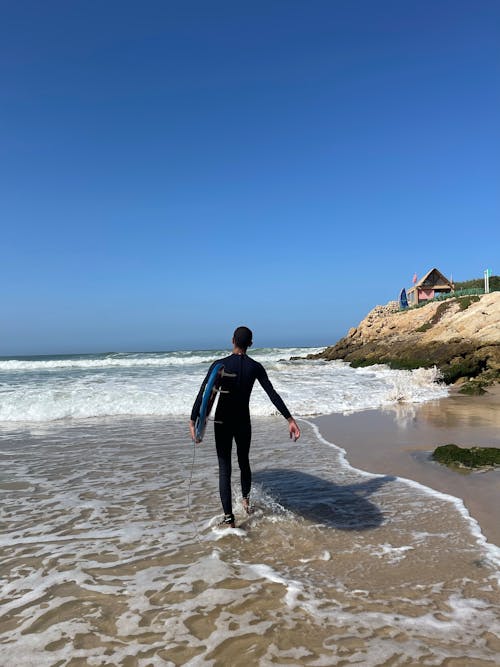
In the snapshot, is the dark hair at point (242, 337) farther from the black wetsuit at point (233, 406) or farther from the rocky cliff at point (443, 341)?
the rocky cliff at point (443, 341)

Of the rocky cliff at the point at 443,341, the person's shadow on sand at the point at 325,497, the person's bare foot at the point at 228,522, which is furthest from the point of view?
the rocky cliff at the point at 443,341

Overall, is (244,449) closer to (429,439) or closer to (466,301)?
(429,439)

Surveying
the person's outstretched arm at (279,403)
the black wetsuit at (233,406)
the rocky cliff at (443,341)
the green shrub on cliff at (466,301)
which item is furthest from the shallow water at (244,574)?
the green shrub on cliff at (466,301)

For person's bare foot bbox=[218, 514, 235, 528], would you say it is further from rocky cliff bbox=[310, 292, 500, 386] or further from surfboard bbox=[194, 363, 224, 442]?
rocky cliff bbox=[310, 292, 500, 386]

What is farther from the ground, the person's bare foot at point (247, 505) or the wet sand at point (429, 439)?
the person's bare foot at point (247, 505)

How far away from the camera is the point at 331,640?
2.93m

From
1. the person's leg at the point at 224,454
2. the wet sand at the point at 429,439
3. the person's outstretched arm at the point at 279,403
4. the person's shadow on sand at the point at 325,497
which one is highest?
the person's outstretched arm at the point at 279,403

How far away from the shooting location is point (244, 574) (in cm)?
380

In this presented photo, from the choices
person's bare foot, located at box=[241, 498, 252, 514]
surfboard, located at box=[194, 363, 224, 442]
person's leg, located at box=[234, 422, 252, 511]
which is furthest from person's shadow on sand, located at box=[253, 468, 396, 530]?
surfboard, located at box=[194, 363, 224, 442]

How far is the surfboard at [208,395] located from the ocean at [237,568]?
1.06 metres

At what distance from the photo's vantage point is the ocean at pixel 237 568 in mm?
2906

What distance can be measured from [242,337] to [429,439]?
18.2 feet

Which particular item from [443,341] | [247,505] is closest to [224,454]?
[247,505]

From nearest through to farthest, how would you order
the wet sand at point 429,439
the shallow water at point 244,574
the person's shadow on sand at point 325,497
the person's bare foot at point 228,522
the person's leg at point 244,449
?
the shallow water at point 244,574 < the person's bare foot at point 228,522 < the person's shadow on sand at point 325,497 < the person's leg at point 244,449 < the wet sand at point 429,439
